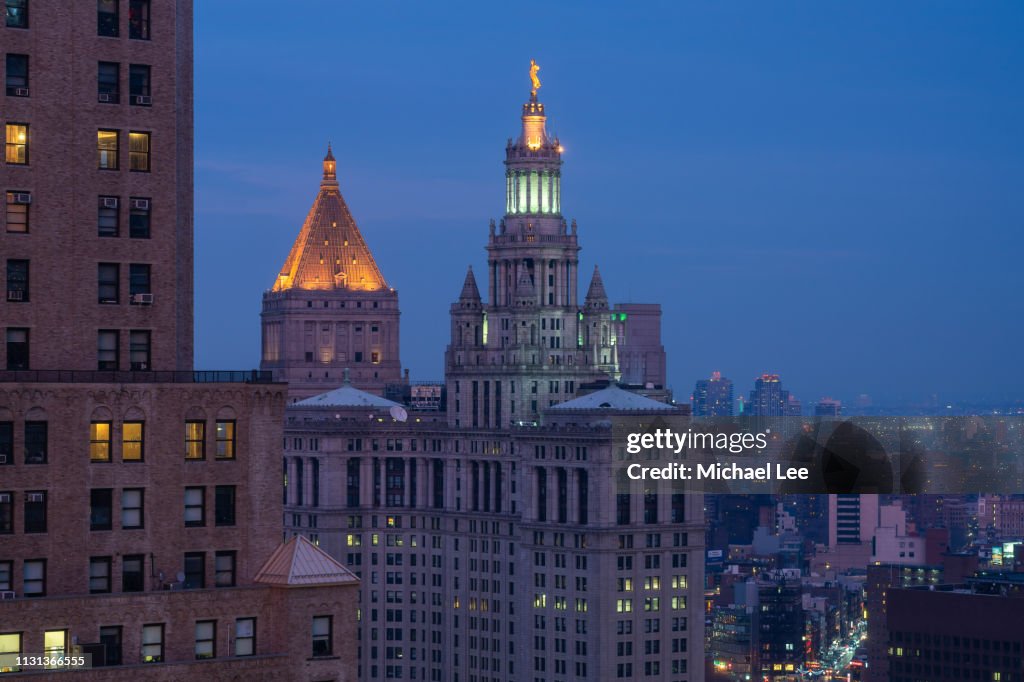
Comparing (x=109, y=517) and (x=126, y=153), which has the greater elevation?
(x=126, y=153)

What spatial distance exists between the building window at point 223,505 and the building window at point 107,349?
7.20 meters

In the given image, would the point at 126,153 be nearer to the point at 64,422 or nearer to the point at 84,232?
the point at 84,232

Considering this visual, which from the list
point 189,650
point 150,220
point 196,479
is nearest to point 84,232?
point 150,220

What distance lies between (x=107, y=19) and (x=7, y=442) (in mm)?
20340

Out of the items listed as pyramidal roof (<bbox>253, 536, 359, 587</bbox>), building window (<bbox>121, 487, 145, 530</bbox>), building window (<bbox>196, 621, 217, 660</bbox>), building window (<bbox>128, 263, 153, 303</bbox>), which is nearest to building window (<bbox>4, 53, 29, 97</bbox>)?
building window (<bbox>128, 263, 153, 303</bbox>)

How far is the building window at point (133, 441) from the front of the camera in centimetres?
11281

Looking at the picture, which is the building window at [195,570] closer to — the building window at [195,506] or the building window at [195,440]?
the building window at [195,506]

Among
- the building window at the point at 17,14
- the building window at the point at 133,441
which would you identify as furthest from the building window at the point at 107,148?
the building window at the point at 133,441

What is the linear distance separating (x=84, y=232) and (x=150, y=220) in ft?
11.1

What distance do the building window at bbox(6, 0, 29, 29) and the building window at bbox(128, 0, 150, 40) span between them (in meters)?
4.98

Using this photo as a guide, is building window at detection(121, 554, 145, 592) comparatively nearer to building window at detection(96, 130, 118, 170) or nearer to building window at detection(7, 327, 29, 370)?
building window at detection(7, 327, 29, 370)

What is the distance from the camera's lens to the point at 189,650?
113m

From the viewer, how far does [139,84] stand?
117 metres

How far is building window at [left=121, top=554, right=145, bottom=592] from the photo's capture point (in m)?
113
